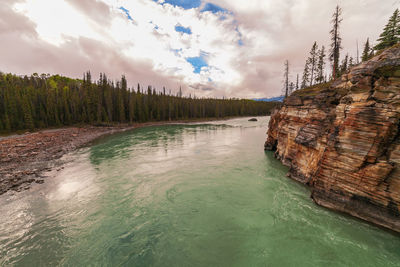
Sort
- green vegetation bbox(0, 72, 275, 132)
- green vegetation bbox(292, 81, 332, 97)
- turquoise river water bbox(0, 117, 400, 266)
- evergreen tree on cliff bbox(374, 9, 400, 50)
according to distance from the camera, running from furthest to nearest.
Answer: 1. green vegetation bbox(0, 72, 275, 132)
2. evergreen tree on cliff bbox(374, 9, 400, 50)
3. green vegetation bbox(292, 81, 332, 97)
4. turquoise river water bbox(0, 117, 400, 266)

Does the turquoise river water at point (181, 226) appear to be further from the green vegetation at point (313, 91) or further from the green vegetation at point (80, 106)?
the green vegetation at point (80, 106)

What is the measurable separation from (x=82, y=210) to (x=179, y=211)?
7.34 meters

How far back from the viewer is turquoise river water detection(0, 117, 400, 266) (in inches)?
295

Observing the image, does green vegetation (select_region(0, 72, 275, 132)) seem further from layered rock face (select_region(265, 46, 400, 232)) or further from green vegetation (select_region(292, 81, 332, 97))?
layered rock face (select_region(265, 46, 400, 232))

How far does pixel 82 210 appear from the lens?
1134cm

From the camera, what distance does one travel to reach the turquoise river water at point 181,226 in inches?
295

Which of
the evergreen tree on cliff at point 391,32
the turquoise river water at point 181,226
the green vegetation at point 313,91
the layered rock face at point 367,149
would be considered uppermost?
the evergreen tree on cliff at point 391,32

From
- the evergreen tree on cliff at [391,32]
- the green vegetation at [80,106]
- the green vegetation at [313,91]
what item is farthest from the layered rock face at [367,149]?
the green vegetation at [80,106]

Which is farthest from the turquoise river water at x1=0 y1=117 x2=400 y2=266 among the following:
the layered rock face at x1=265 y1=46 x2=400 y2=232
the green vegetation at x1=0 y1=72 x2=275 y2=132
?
the green vegetation at x1=0 y1=72 x2=275 y2=132

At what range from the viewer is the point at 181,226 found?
9.70 m

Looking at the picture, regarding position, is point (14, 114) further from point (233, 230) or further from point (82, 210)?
point (233, 230)

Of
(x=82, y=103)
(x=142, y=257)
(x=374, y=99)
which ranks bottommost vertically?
(x=142, y=257)

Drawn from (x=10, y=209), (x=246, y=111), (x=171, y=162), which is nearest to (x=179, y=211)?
(x=171, y=162)

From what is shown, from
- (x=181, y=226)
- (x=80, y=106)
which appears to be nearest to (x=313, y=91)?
(x=181, y=226)
